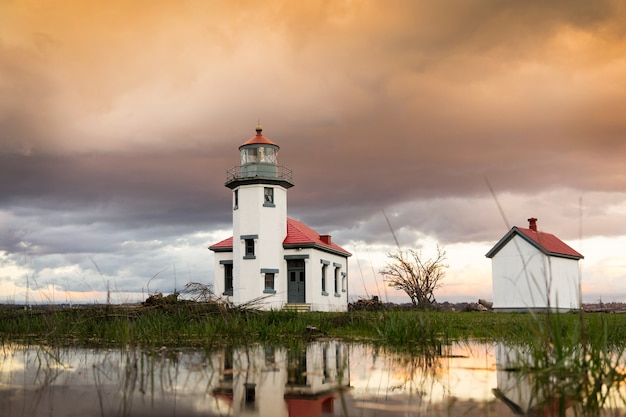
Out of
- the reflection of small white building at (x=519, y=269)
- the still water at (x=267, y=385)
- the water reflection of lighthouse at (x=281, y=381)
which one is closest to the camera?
the still water at (x=267, y=385)

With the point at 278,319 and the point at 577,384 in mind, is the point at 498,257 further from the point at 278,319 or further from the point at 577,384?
the point at 577,384

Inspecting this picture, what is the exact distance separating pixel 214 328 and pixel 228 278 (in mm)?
26317

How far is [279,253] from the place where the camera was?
35.0m

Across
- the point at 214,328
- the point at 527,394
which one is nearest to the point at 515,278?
the point at 214,328

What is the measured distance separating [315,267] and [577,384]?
101 ft

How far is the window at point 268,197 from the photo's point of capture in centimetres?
3428

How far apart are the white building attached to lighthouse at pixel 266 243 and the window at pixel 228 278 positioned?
0.69m

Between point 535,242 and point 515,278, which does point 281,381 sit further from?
point 515,278

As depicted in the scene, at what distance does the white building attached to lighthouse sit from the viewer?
112 feet

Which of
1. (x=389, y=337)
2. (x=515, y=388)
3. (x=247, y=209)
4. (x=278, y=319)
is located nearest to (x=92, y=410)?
(x=515, y=388)

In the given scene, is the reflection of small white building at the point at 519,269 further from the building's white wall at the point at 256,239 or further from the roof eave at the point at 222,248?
the roof eave at the point at 222,248

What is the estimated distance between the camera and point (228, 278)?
3722 centimetres

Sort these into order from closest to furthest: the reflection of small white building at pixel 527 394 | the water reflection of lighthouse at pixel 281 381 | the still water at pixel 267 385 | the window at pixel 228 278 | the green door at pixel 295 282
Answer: the reflection of small white building at pixel 527 394
the still water at pixel 267 385
the water reflection of lighthouse at pixel 281 381
the green door at pixel 295 282
the window at pixel 228 278

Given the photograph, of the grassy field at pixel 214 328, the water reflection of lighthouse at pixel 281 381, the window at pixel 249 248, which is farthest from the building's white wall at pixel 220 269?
the water reflection of lighthouse at pixel 281 381
